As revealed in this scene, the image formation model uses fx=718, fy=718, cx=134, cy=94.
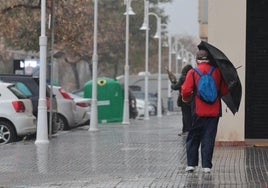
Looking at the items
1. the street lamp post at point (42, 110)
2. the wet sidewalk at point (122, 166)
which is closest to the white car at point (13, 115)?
the wet sidewalk at point (122, 166)

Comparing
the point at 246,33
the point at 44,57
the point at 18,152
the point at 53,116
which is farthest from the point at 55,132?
the point at 246,33

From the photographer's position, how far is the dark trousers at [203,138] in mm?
10508

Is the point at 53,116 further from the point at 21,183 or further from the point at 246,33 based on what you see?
the point at 21,183

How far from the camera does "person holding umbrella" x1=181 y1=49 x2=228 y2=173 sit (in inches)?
409

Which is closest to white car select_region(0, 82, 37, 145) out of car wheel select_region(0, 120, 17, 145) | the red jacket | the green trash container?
car wheel select_region(0, 120, 17, 145)

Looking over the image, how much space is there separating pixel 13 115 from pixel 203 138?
301 inches

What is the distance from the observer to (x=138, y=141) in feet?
55.3

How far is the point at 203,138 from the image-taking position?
10586 millimetres

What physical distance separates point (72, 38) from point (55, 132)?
774cm

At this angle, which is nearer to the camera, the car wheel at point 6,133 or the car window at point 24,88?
the car wheel at point 6,133

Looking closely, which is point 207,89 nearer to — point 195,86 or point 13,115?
point 195,86

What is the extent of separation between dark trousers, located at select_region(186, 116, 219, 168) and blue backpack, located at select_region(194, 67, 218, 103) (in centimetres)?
32

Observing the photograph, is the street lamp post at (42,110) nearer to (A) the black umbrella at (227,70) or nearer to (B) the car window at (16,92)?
(B) the car window at (16,92)

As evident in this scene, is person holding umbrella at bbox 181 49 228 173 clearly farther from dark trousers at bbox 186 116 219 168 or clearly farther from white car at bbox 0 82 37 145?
white car at bbox 0 82 37 145
